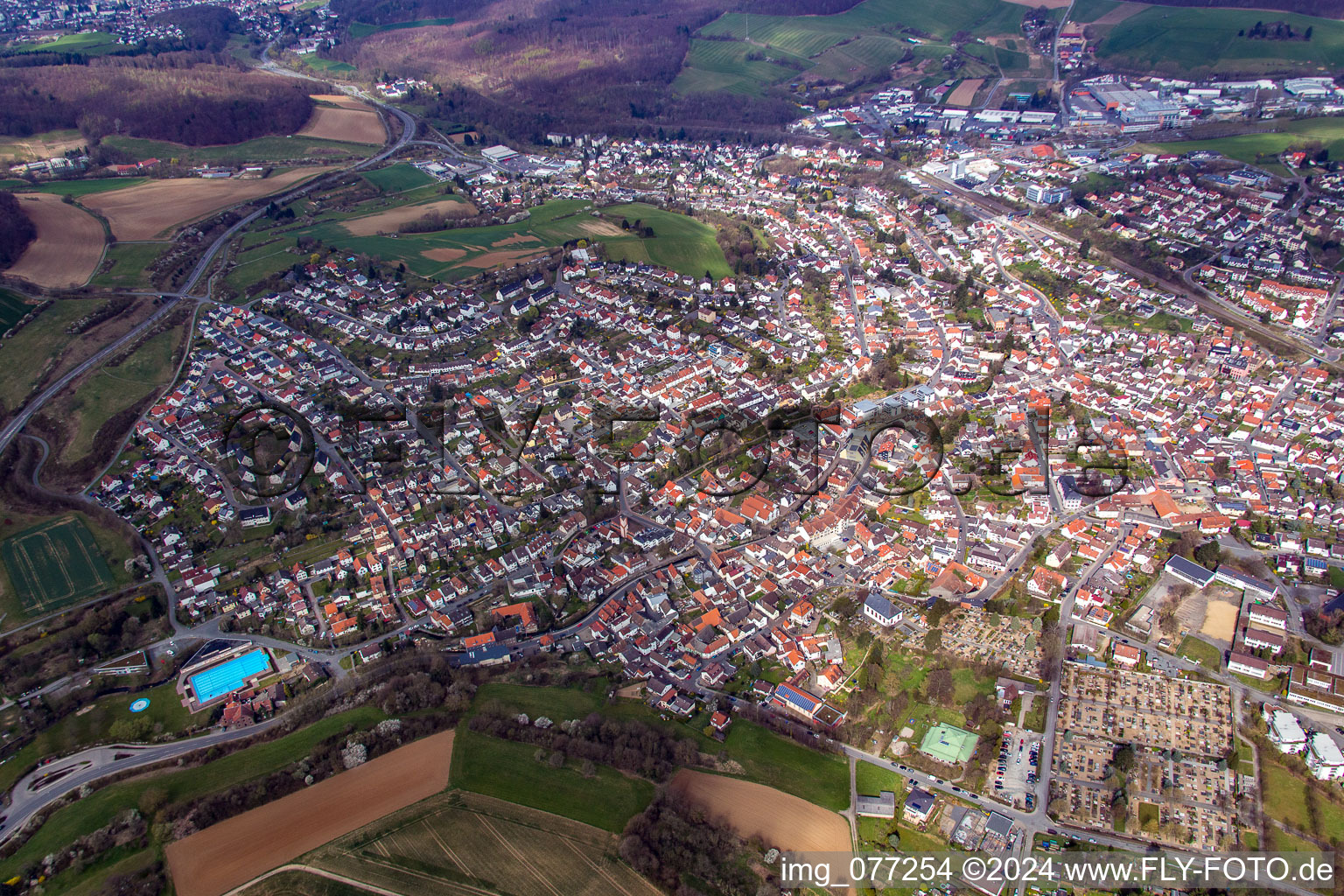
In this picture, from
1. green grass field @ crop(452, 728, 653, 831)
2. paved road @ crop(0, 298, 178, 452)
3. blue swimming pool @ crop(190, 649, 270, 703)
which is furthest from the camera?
paved road @ crop(0, 298, 178, 452)

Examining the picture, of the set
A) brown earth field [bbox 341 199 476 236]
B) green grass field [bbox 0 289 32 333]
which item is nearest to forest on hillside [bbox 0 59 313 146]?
brown earth field [bbox 341 199 476 236]

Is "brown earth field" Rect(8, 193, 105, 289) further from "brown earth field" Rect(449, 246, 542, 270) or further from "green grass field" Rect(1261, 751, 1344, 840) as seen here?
"green grass field" Rect(1261, 751, 1344, 840)

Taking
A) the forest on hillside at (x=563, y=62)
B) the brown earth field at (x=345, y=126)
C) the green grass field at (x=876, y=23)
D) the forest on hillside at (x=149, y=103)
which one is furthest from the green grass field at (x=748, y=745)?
the green grass field at (x=876, y=23)

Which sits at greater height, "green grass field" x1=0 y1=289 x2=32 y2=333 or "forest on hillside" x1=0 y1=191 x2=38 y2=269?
"forest on hillside" x1=0 y1=191 x2=38 y2=269

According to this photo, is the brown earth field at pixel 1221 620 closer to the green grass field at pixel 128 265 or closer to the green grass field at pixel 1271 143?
the green grass field at pixel 1271 143

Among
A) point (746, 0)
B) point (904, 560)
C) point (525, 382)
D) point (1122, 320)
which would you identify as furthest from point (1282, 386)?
point (746, 0)

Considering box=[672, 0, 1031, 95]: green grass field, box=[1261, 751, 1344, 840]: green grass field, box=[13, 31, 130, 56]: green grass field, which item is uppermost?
box=[13, 31, 130, 56]: green grass field

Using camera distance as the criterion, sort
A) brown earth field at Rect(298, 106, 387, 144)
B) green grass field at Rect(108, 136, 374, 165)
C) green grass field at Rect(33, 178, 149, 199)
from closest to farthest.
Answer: green grass field at Rect(33, 178, 149, 199)
green grass field at Rect(108, 136, 374, 165)
brown earth field at Rect(298, 106, 387, 144)

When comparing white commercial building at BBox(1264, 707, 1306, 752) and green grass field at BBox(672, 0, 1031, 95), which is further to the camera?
green grass field at BBox(672, 0, 1031, 95)
